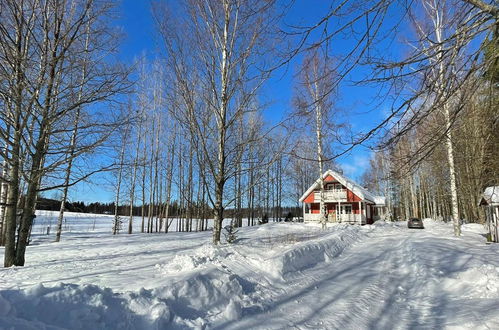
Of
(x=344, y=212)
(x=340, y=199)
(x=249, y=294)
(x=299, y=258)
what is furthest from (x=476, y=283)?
(x=344, y=212)

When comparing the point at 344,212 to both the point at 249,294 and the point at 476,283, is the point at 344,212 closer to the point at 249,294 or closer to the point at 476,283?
the point at 476,283

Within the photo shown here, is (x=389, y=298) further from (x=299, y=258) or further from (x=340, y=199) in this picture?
(x=340, y=199)

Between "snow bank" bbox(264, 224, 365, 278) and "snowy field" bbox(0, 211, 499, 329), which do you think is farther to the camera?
"snow bank" bbox(264, 224, 365, 278)

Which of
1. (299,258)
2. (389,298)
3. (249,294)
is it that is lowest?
(389,298)

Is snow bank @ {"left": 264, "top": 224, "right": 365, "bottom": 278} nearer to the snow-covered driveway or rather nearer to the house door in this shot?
the snow-covered driveway

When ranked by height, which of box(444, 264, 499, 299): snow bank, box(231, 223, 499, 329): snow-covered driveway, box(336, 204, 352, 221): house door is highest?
box(336, 204, 352, 221): house door

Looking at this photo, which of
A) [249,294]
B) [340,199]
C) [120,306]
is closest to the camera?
[120,306]

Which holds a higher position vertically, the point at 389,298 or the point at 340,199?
the point at 340,199

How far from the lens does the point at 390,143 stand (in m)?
3.05

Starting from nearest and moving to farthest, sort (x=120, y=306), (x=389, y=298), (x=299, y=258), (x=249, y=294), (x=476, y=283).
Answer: (x=120, y=306) → (x=249, y=294) → (x=389, y=298) → (x=476, y=283) → (x=299, y=258)

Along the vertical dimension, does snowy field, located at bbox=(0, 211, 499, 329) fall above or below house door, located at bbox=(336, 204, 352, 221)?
below

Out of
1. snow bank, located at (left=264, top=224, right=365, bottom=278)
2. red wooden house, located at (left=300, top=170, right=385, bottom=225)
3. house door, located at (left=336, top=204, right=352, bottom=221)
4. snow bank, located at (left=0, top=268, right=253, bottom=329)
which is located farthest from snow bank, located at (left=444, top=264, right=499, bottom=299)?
house door, located at (left=336, top=204, right=352, bottom=221)

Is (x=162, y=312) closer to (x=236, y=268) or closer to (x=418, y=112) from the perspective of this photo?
(x=236, y=268)

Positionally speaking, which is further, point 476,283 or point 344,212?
point 344,212
